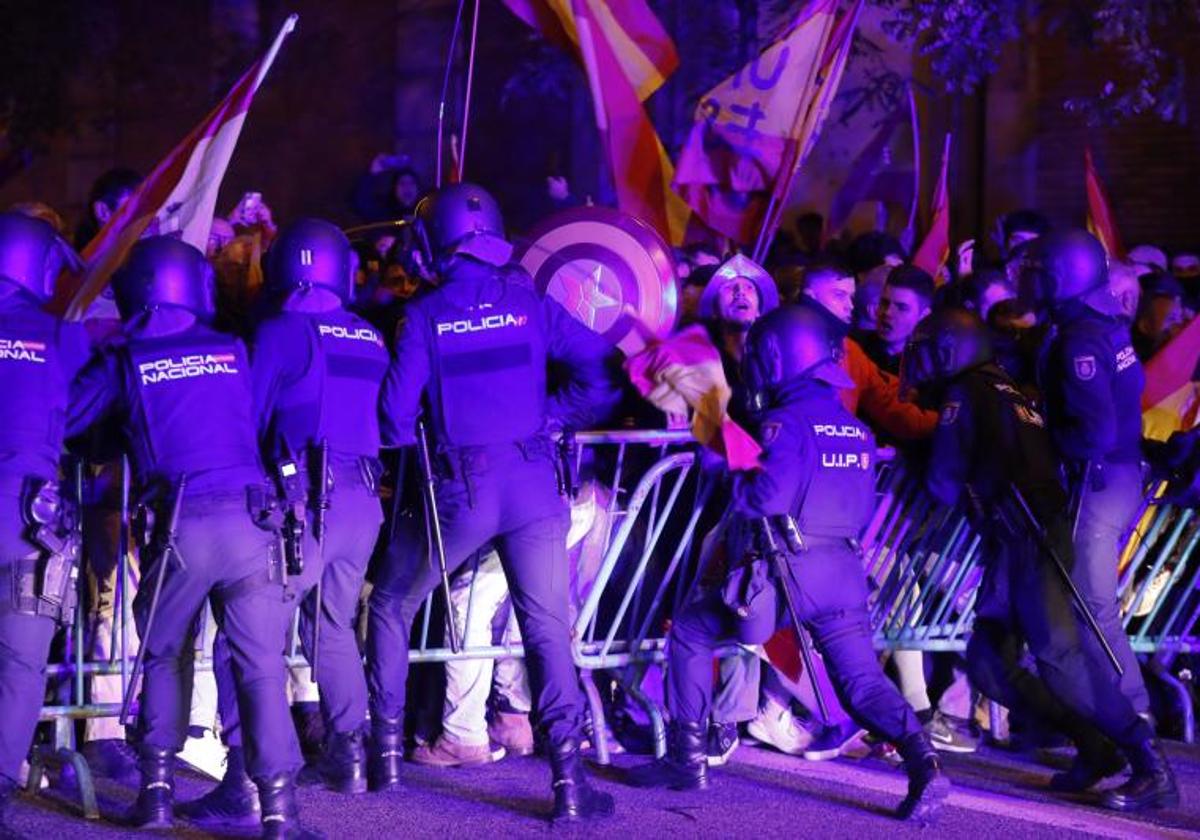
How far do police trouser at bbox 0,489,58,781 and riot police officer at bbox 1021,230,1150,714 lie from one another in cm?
392

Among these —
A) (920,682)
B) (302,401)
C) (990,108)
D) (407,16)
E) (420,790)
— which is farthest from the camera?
A: (407,16)

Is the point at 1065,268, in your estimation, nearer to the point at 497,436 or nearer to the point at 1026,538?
the point at 1026,538

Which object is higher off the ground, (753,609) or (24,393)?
(24,393)

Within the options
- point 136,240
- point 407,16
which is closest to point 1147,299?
point 136,240

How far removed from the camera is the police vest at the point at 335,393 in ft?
20.7

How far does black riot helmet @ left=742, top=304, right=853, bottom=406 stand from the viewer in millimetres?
6625

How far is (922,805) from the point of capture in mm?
6516

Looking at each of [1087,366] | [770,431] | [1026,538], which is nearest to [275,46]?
[770,431]

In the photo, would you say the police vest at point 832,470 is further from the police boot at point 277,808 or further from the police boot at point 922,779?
the police boot at point 277,808

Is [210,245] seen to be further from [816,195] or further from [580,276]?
[816,195]

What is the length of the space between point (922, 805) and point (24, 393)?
3499 millimetres

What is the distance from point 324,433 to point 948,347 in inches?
97.8

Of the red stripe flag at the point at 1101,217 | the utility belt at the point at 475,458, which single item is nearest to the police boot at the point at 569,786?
the utility belt at the point at 475,458

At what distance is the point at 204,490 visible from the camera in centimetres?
591
